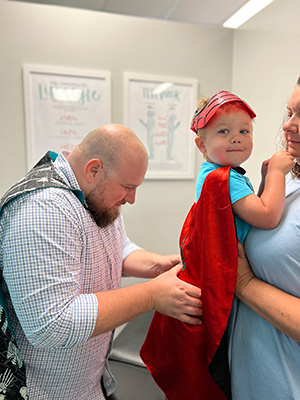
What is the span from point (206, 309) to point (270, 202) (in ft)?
1.28

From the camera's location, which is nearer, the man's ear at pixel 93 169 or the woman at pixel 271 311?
the woman at pixel 271 311

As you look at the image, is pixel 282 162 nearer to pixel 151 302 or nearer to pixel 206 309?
pixel 206 309

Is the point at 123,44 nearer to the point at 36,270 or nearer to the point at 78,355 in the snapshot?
the point at 36,270

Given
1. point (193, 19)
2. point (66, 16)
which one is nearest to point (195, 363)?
point (193, 19)

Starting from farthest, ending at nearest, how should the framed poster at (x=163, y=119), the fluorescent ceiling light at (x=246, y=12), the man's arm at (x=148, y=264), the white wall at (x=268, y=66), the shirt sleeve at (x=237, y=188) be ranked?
the framed poster at (x=163, y=119), the fluorescent ceiling light at (x=246, y=12), the white wall at (x=268, y=66), the man's arm at (x=148, y=264), the shirt sleeve at (x=237, y=188)

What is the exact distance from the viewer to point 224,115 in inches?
38.0

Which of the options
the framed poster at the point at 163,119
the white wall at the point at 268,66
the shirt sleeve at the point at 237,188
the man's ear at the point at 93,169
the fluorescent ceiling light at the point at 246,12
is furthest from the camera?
the framed poster at the point at 163,119

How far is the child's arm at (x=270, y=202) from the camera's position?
2.75 feet

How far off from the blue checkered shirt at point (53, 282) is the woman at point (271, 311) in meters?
0.47

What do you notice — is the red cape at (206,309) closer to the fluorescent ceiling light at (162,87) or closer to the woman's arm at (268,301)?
the woman's arm at (268,301)

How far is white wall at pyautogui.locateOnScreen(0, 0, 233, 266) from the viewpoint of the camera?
2.00m

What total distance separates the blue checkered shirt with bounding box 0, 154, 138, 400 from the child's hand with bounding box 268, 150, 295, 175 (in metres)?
0.65

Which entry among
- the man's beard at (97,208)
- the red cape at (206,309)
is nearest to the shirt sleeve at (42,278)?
the man's beard at (97,208)

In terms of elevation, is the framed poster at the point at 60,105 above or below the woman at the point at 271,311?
above
